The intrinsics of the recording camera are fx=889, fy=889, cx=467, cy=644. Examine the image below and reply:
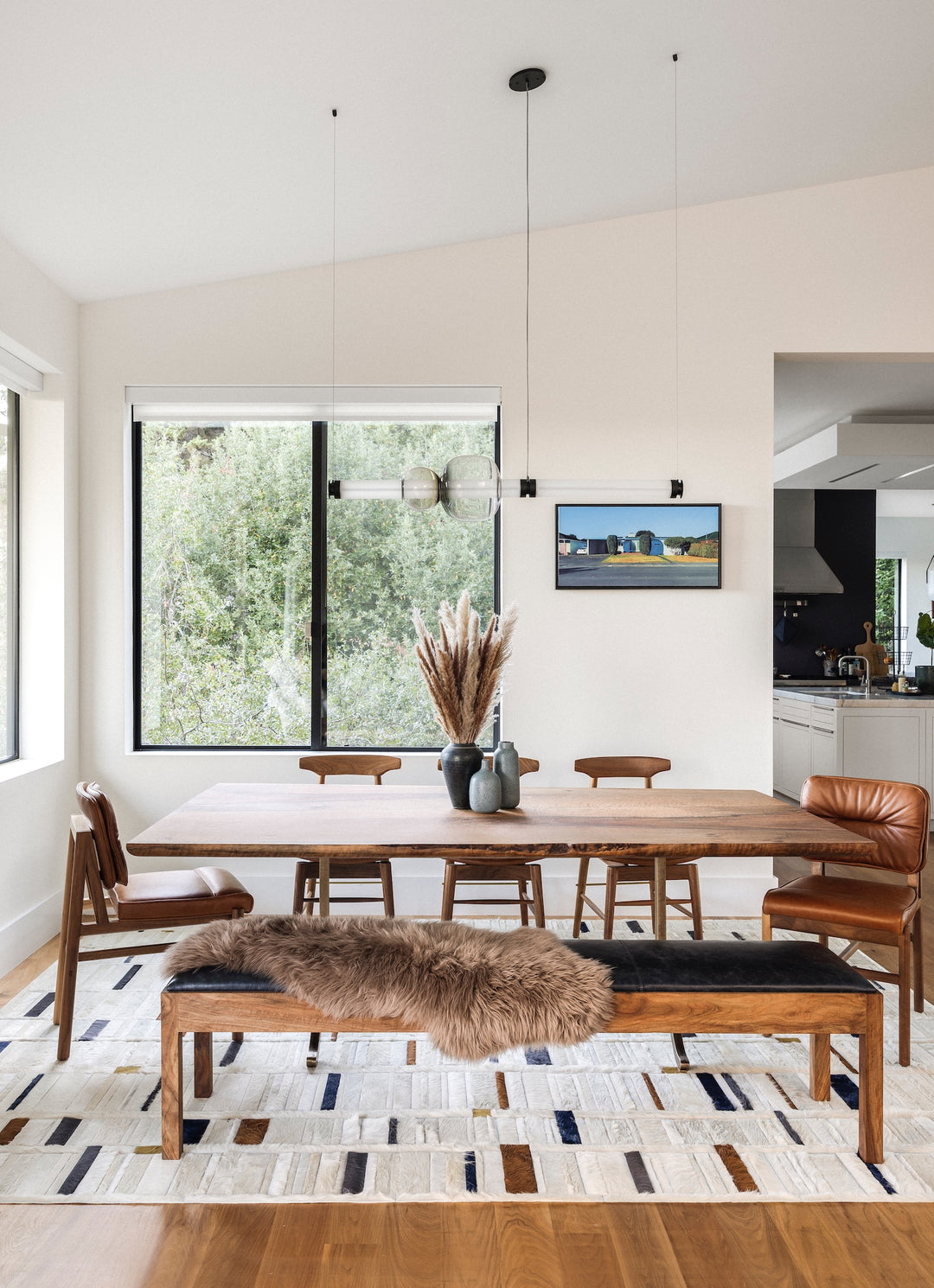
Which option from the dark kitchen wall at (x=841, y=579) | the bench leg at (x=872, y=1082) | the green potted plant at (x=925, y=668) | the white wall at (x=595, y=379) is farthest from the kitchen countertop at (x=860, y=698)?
the bench leg at (x=872, y=1082)

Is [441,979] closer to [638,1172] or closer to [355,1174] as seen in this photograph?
[355,1174]

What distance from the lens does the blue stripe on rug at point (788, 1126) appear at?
233 centimetres

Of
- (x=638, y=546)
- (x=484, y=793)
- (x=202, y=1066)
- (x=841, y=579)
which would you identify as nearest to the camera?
(x=202, y=1066)

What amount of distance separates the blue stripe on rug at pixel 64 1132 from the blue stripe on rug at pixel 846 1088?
6.94 feet

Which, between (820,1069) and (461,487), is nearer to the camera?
(820,1069)

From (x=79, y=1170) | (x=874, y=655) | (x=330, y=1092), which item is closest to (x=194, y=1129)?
(x=79, y=1170)

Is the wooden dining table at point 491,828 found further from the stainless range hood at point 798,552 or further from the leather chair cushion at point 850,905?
the stainless range hood at point 798,552

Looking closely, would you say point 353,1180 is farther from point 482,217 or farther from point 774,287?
point 774,287

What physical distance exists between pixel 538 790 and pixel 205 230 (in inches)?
105

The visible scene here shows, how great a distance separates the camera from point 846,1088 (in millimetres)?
2611

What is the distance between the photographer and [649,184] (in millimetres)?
3859

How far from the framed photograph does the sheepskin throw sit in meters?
2.20

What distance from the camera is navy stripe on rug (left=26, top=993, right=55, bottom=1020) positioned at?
10.2 feet

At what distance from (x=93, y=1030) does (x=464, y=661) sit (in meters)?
1.76
